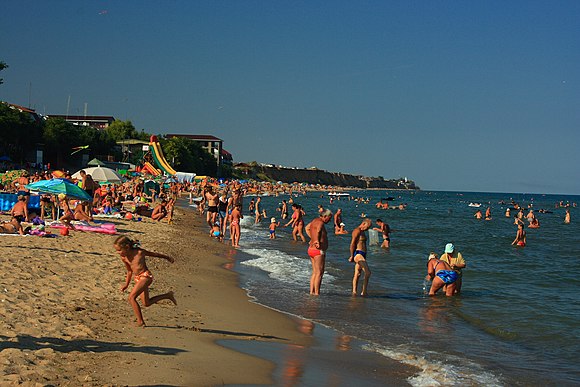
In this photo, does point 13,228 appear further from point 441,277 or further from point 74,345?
point 441,277

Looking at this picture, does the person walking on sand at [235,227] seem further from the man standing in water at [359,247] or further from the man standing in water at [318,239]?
the man standing in water at [318,239]

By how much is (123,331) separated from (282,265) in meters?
8.77

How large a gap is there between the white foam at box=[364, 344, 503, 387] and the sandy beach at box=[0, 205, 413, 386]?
22cm

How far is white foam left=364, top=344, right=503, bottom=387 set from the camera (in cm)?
588

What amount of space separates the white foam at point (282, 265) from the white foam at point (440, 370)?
17.6 ft

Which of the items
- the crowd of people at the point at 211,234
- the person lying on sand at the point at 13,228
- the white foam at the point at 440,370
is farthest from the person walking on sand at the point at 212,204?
the white foam at the point at 440,370

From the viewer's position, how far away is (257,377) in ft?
17.4

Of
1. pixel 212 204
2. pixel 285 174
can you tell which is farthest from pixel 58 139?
pixel 285 174

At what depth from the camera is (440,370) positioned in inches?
A: 247

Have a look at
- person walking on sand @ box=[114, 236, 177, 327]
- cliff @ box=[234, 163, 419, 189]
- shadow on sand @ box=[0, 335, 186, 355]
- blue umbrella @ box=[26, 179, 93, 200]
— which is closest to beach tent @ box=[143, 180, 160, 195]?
blue umbrella @ box=[26, 179, 93, 200]

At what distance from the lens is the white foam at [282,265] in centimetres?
1291

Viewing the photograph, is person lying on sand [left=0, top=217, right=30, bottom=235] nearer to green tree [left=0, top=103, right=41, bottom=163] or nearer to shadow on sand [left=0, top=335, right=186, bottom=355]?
shadow on sand [left=0, top=335, right=186, bottom=355]

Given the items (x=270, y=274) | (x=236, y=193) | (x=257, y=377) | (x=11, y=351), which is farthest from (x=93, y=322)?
(x=236, y=193)

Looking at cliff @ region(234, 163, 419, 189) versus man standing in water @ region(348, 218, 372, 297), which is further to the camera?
cliff @ region(234, 163, 419, 189)
